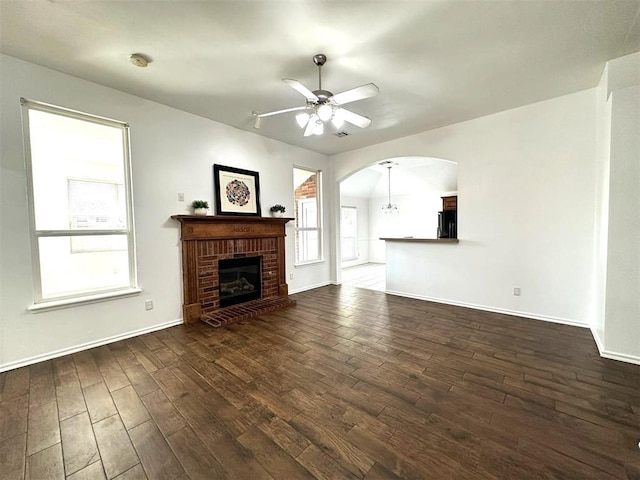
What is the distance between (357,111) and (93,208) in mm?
3505

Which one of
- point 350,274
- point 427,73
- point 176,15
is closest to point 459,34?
point 427,73

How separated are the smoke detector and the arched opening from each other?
498cm

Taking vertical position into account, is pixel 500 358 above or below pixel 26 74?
below

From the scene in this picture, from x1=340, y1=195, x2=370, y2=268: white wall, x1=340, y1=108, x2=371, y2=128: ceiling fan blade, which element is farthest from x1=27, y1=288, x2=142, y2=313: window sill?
x1=340, y1=195, x2=370, y2=268: white wall

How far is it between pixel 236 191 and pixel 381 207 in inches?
242

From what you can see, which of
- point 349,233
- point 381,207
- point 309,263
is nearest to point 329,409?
point 309,263

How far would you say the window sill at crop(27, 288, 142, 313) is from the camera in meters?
2.51

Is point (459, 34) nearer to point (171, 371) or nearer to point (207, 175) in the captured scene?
point (207, 175)

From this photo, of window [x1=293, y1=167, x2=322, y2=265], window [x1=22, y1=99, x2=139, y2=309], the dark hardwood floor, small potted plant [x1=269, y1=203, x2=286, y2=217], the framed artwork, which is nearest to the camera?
the dark hardwood floor

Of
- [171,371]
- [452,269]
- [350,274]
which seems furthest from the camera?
[350,274]

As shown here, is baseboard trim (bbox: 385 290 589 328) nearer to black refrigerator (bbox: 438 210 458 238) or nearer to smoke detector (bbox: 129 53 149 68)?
black refrigerator (bbox: 438 210 458 238)

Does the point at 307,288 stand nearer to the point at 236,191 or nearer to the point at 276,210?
the point at 276,210

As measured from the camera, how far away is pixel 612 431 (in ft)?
5.09

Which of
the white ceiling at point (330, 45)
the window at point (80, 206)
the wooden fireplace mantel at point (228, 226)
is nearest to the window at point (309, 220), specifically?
the wooden fireplace mantel at point (228, 226)
